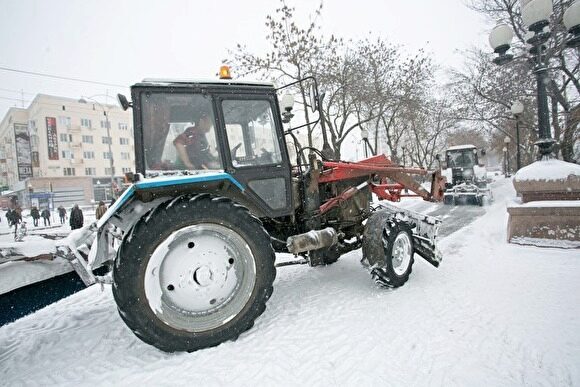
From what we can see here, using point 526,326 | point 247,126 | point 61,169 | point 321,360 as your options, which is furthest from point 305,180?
point 61,169

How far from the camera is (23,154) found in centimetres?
4125

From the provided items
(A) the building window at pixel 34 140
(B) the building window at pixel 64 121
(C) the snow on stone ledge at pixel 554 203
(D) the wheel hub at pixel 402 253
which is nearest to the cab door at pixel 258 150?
(D) the wheel hub at pixel 402 253

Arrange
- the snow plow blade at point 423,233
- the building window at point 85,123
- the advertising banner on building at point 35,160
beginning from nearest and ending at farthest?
the snow plow blade at point 423,233, the advertising banner on building at point 35,160, the building window at point 85,123

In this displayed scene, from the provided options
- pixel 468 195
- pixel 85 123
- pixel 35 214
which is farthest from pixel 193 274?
pixel 85 123

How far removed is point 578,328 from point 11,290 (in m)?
4.41

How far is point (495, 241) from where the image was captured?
553 centimetres

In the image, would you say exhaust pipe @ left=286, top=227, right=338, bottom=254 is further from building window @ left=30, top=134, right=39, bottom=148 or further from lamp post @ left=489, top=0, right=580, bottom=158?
building window @ left=30, top=134, right=39, bottom=148

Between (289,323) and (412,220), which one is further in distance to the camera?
(412,220)

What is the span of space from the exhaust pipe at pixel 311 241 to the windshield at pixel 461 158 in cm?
1607

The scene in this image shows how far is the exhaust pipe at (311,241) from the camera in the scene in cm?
337

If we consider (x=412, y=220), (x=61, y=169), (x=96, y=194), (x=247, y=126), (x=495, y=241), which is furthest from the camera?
(x=96, y=194)

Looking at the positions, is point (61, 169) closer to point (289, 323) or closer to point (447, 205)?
point (447, 205)

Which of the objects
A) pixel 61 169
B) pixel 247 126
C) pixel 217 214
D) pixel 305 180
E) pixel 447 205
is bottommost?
pixel 447 205

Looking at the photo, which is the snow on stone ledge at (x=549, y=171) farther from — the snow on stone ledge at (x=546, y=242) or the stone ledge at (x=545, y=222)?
the snow on stone ledge at (x=546, y=242)
